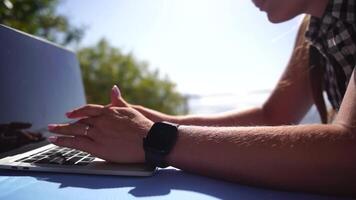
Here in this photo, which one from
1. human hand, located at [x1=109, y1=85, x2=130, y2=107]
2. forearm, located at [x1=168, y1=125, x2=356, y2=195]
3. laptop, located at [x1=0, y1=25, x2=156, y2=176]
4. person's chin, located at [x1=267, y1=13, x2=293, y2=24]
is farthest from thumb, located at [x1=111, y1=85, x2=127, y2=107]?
person's chin, located at [x1=267, y1=13, x2=293, y2=24]

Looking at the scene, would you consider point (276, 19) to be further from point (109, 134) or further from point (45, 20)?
point (45, 20)

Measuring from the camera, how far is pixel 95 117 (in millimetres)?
854

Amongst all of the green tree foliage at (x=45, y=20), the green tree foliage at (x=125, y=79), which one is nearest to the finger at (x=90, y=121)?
the green tree foliage at (x=45, y=20)

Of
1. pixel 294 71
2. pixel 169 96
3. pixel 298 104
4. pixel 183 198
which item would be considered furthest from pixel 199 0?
pixel 169 96

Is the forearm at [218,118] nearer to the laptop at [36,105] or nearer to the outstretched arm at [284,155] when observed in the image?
the laptop at [36,105]

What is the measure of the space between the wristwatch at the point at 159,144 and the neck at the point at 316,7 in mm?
867

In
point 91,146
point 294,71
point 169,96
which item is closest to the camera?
point 91,146

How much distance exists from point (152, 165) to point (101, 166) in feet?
0.41

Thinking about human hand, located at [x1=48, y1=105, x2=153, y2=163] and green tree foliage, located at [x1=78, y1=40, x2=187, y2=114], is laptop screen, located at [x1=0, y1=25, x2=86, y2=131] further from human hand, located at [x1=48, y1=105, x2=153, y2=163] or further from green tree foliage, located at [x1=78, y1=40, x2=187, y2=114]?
green tree foliage, located at [x1=78, y1=40, x2=187, y2=114]

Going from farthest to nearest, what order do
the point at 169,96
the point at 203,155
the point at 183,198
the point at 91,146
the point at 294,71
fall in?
the point at 169,96 → the point at 294,71 → the point at 91,146 → the point at 203,155 → the point at 183,198

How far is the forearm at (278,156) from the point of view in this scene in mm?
582

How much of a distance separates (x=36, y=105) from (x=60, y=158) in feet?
1.72

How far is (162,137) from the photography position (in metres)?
0.72

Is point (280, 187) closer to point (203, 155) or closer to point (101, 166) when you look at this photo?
point (203, 155)
